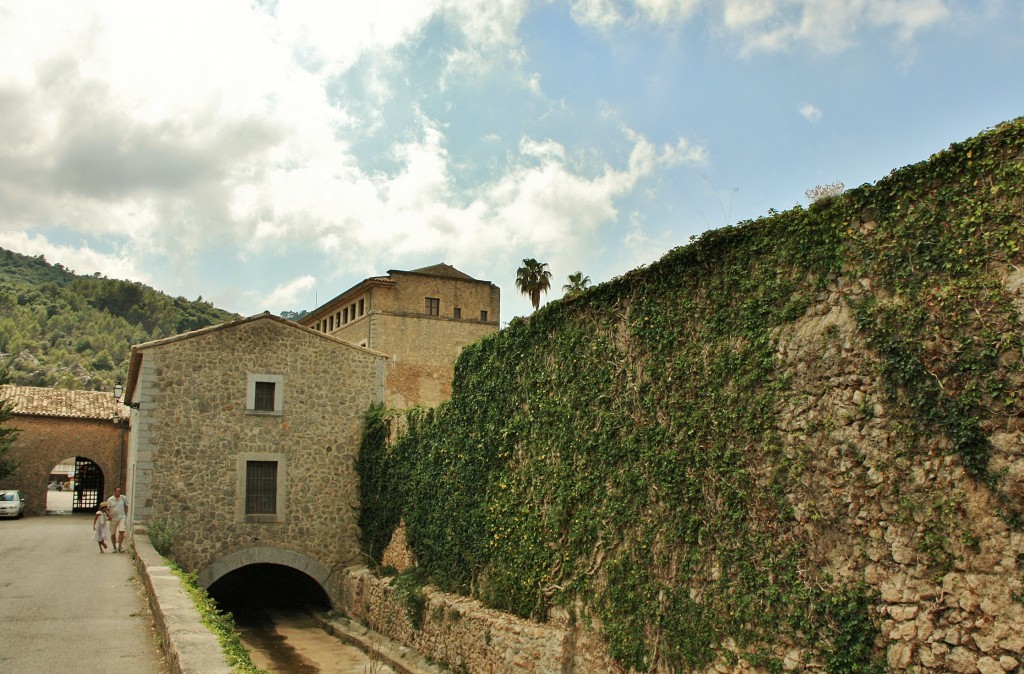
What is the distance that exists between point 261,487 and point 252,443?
3.60ft

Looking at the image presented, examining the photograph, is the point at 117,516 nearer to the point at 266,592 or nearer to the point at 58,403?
the point at 266,592

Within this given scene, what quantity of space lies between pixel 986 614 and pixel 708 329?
13.4 feet

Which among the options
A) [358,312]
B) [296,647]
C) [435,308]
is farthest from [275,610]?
[358,312]

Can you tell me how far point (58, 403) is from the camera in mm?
34750

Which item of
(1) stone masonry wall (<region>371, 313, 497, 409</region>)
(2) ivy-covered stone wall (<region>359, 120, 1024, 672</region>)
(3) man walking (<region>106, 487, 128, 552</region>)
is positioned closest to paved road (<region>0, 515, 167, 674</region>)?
(3) man walking (<region>106, 487, 128, 552</region>)

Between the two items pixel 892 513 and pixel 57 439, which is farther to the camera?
pixel 57 439

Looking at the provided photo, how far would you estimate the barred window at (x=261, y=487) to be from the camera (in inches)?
757

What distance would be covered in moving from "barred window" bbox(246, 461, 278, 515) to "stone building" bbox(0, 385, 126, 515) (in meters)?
18.5

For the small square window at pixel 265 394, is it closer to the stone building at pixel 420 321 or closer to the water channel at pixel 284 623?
the water channel at pixel 284 623

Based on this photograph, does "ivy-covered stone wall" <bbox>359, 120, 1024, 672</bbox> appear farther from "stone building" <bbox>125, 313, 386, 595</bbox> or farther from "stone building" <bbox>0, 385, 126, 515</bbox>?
"stone building" <bbox>0, 385, 126, 515</bbox>

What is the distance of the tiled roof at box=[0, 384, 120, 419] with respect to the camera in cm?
3334

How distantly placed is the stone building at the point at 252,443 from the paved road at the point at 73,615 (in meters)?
2.02

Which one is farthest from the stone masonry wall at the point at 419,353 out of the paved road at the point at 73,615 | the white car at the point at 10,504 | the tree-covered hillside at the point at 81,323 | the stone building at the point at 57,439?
the tree-covered hillside at the point at 81,323

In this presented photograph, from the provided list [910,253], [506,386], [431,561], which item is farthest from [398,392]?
[910,253]
